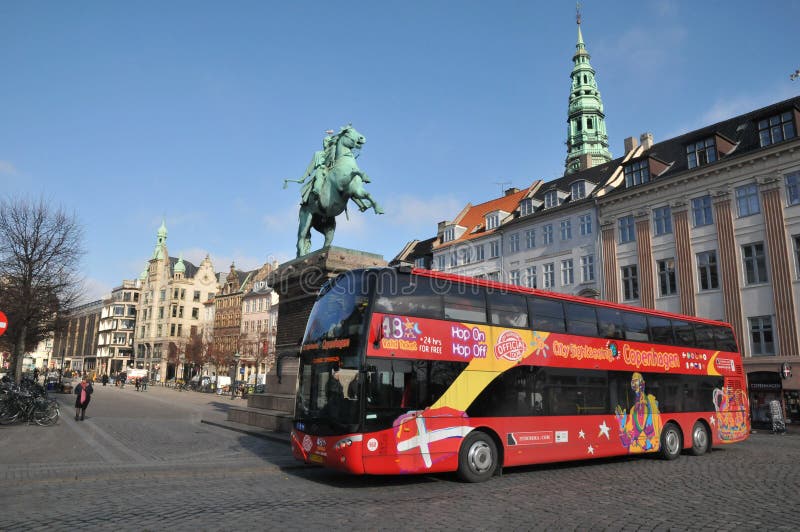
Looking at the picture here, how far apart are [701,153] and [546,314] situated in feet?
88.9

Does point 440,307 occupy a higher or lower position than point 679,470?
higher

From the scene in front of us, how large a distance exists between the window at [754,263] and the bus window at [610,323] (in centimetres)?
2122

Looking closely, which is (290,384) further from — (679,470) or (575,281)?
(575,281)

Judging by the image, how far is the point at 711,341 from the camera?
54.1 ft

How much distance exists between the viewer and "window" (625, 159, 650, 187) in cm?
3691

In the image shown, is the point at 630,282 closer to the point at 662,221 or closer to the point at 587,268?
the point at 587,268

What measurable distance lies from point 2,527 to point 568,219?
39.3 metres

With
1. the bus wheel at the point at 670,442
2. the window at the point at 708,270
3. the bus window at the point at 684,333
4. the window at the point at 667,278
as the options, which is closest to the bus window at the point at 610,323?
the bus window at the point at 684,333

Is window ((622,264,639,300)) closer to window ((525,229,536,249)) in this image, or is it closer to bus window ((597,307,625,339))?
window ((525,229,536,249))

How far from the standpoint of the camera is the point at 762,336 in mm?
30016

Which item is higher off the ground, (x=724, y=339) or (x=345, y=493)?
(x=724, y=339)

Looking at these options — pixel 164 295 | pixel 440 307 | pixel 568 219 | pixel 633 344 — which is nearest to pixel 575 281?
pixel 568 219

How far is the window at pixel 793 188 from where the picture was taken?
2938cm

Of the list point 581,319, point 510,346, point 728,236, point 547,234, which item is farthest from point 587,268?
point 510,346
